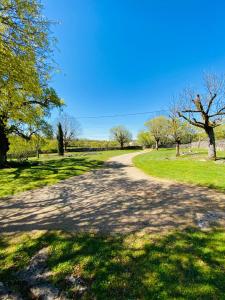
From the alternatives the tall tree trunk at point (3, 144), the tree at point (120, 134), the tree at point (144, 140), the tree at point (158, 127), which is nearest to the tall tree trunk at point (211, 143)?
the tall tree trunk at point (3, 144)

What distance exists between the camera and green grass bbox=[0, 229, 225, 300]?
9.91 ft

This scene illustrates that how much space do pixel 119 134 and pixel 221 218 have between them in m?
68.1

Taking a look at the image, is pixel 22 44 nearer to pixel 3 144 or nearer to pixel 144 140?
pixel 3 144

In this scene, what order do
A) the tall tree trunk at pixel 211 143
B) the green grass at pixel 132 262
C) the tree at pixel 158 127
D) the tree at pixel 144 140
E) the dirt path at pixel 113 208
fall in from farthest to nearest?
the tree at pixel 144 140 → the tree at pixel 158 127 → the tall tree trunk at pixel 211 143 → the dirt path at pixel 113 208 → the green grass at pixel 132 262

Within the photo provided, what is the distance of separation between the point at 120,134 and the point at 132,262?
69.9m

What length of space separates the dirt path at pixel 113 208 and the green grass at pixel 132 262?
1.85 feet

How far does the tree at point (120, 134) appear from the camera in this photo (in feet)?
239

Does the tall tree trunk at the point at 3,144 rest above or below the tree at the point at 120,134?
below

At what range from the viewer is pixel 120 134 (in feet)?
240

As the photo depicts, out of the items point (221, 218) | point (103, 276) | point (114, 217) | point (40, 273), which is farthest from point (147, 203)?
point (40, 273)

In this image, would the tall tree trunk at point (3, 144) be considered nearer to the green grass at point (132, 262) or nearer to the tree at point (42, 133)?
the tree at point (42, 133)

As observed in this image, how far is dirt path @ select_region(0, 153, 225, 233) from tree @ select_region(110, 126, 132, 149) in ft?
210

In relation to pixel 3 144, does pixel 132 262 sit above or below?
below

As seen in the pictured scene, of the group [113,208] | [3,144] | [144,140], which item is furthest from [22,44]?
[144,140]
